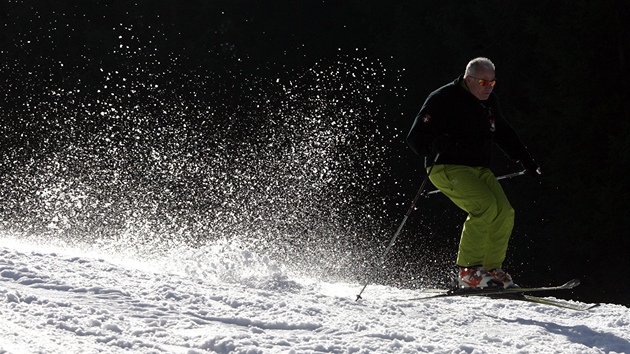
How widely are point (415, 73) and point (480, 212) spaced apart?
17960 millimetres

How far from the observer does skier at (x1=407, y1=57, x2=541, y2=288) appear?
5.61m

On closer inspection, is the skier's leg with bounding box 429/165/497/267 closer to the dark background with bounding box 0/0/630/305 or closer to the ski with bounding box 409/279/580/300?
the ski with bounding box 409/279/580/300

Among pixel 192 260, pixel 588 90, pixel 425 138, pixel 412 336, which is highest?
pixel 588 90

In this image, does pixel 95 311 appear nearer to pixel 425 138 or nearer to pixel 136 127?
pixel 425 138

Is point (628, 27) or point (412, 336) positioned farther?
point (628, 27)

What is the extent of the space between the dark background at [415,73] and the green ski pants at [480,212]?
11.4 m

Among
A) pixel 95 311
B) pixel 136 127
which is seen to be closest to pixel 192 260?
pixel 95 311

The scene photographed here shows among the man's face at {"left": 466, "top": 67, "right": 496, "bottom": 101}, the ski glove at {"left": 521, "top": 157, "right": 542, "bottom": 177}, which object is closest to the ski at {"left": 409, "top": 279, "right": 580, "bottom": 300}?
the ski glove at {"left": 521, "top": 157, "right": 542, "bottom": 177}

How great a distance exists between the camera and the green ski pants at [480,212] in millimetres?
5605

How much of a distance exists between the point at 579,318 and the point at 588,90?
1302 centimetres

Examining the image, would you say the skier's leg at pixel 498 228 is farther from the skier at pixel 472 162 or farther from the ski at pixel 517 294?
the ski at pixel 517 294

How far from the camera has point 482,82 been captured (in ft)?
18.3

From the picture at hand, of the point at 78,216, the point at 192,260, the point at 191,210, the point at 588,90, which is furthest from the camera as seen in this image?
the point at 191,210

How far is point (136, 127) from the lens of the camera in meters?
27.7
